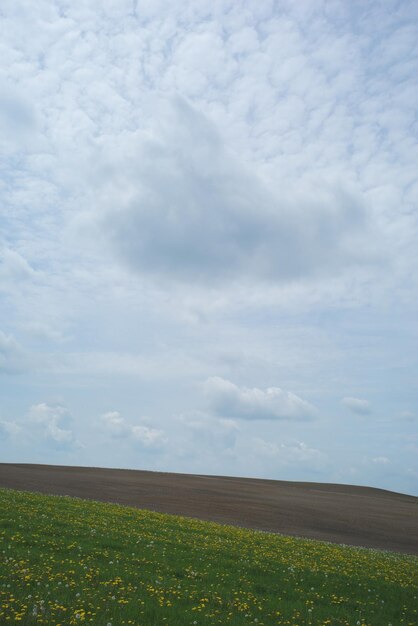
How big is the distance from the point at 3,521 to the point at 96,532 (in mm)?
4420

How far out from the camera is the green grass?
1347 cm

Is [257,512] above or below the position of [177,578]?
below

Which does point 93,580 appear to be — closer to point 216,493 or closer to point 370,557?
point 370,557

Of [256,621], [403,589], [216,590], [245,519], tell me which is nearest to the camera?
[256,621]

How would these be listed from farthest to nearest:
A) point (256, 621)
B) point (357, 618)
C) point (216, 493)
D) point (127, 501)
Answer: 1. point (216, 493)
2. point (127, 501)
3. point (357, 618)
4. point (256, 621)

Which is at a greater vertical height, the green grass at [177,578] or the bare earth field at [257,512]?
the green grass at [177,578]

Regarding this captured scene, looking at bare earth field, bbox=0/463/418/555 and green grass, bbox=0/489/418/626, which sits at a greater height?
green grass, bbox=0/489/418/626

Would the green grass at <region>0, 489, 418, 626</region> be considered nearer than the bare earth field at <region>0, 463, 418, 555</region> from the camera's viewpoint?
Yes

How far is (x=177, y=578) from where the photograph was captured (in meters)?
17.2

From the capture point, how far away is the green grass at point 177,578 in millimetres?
13469

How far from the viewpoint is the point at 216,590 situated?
53.2ft

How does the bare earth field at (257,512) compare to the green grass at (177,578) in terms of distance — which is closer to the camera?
the green grass at (177,578)

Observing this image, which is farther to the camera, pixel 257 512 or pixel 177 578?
pixel 257 512

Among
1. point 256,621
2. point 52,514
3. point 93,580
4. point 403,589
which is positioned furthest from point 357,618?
point 52,514
